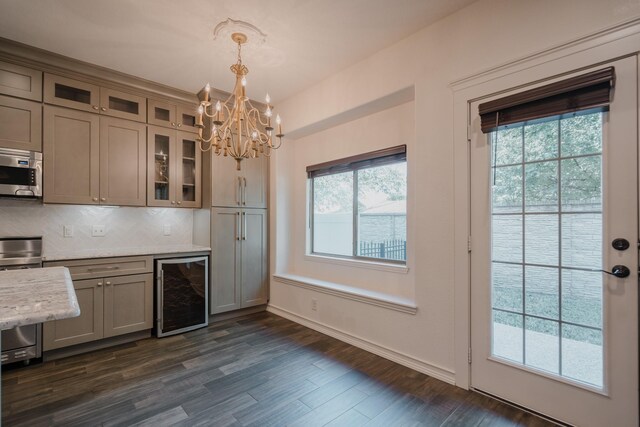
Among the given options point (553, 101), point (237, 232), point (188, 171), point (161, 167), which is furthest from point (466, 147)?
point (161, 167)

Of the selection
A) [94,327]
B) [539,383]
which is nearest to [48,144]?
[94,327]

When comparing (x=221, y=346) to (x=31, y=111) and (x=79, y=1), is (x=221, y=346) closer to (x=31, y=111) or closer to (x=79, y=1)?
(x=31, y=111)

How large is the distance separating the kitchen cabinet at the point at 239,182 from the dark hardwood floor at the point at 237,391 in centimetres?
170

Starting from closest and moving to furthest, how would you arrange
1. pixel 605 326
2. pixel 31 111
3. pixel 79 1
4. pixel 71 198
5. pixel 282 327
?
pixel 605 326, pixel 79 1, pixel 31 111, pixel 71 198, pixel 282 327

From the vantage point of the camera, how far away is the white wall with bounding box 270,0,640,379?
Answer: 197cm

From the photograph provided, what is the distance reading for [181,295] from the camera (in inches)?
135

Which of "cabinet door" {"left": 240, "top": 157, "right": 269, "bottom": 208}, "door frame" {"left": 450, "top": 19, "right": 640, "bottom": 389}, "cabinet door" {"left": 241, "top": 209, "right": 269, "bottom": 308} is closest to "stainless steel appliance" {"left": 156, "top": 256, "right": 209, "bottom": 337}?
"cabinet door" {"left": 241, "top": 209, "right": 269, "bottom": 308}

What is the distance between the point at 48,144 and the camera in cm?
286

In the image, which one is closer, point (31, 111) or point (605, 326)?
point (605, 326)

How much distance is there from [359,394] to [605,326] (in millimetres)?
1565

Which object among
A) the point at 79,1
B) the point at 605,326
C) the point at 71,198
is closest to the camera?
the point at 605,326

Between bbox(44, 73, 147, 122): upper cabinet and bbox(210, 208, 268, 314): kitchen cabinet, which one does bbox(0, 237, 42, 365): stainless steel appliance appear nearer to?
bbox(44, 73, 147, 122): upper cabinet

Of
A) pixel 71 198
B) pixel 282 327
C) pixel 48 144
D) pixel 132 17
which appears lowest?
pixel 282 327

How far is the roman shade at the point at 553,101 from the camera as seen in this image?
1.72 metres
